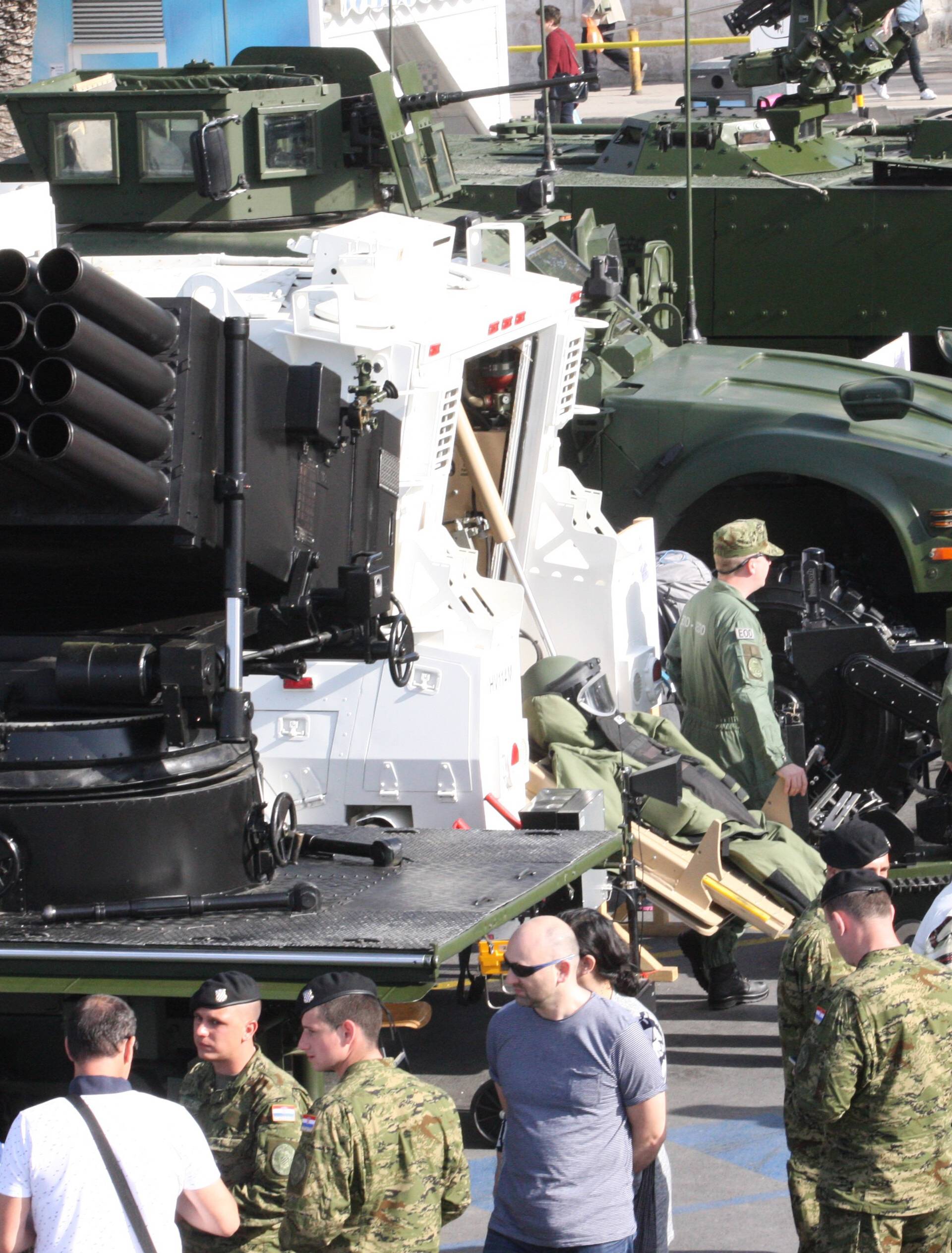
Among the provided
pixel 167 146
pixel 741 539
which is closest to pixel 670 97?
pixel 167 146

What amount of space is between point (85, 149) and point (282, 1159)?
727 centimetres

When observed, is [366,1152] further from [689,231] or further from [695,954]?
[689,231]

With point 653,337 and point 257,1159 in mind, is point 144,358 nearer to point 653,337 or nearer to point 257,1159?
point 257,1159

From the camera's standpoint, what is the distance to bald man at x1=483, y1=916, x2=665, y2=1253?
457cm

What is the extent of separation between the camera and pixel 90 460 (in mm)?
5301

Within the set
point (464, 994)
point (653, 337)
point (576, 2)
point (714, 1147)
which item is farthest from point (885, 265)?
point (576, 2)

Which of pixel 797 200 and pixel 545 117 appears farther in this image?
pixel 797 200

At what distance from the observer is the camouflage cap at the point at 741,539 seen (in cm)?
810

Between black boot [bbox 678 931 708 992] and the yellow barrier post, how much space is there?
2440 cm

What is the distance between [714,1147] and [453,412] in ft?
8.83

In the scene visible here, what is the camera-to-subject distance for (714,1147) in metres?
6.39

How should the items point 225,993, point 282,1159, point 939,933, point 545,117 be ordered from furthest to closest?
point 545,117, point 939,933, point 225,993, point 282,1159

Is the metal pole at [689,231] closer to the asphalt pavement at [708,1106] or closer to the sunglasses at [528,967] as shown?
the asphalt pavement at [708,1106]

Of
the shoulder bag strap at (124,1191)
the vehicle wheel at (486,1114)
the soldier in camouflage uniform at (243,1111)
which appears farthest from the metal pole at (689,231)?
the shoulder bag strap at (124,1191)
